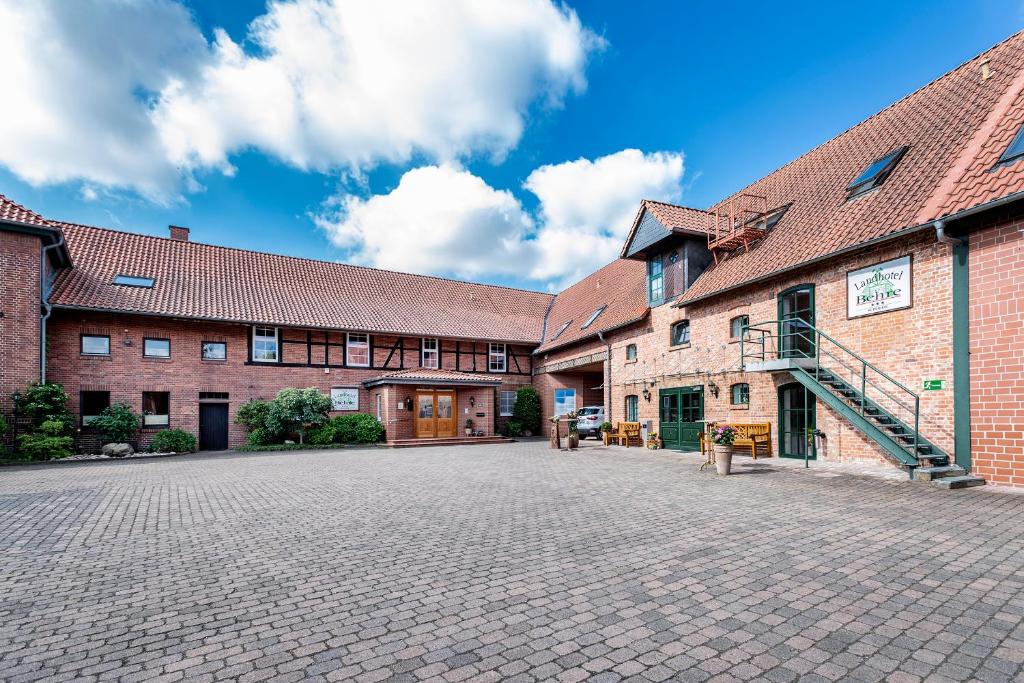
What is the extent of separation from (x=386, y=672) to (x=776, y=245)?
558 inches

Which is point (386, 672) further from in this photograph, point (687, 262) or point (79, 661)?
point (687, 262)

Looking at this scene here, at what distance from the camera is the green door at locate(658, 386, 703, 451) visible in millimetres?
15852

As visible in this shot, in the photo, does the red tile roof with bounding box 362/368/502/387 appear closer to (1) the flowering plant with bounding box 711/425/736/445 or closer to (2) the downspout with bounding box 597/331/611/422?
(2) the downspout with bounding box 597/331/611/422

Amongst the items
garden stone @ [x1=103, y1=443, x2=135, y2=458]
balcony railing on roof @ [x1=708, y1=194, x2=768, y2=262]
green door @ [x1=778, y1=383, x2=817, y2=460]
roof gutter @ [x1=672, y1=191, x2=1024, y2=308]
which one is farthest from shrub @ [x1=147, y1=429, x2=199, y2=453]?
green door @ [x1=778, y1=383, x2=817, y2=460]

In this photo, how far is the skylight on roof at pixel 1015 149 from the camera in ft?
28.0

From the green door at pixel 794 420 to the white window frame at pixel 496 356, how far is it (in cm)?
1599

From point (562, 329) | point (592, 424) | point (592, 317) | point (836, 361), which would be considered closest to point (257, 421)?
point (592, 424)

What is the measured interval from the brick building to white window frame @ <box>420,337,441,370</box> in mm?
103

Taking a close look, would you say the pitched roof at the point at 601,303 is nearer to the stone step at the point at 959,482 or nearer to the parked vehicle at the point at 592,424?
the parked vehicle at the point at 592,424

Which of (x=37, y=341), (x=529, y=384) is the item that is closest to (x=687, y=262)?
(x=529, y=384)

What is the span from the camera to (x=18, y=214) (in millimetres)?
16156

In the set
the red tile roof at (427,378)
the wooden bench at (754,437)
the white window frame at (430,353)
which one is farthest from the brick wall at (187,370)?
the wooden bench at (754,437)

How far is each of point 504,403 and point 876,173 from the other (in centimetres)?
1873

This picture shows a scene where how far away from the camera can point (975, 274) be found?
8750 millimetres
